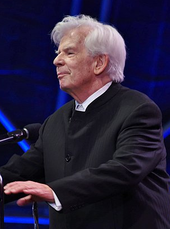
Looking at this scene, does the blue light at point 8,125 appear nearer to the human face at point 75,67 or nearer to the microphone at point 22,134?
the microphone at point 22,134

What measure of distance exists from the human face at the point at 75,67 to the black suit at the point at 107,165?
119 millimetres

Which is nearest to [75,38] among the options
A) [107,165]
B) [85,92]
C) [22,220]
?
[85,92]

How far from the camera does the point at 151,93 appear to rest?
10.1 feet

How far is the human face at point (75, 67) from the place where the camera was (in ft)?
6.13

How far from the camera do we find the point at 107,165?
141 cm

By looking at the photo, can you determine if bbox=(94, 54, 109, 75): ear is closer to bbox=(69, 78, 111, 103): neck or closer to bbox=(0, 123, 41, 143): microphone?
bbox=(69, 78, 111, 103): neck

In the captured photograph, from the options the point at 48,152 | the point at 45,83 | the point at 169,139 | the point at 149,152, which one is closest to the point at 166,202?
the point at 149,152

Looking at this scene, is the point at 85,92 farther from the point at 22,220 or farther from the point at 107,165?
the point at 22,220

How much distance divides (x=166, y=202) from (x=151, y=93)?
1523 mm

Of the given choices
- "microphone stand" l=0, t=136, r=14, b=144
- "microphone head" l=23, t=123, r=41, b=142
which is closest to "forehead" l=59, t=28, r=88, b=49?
"microphone head" l=23, t=123, r=41, b=142

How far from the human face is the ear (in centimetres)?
2

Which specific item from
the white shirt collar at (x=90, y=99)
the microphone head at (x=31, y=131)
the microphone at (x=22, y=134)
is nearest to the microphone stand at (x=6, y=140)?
the microphone at (x=22, y=134)

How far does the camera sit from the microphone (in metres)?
1.72

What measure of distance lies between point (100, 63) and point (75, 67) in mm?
128
